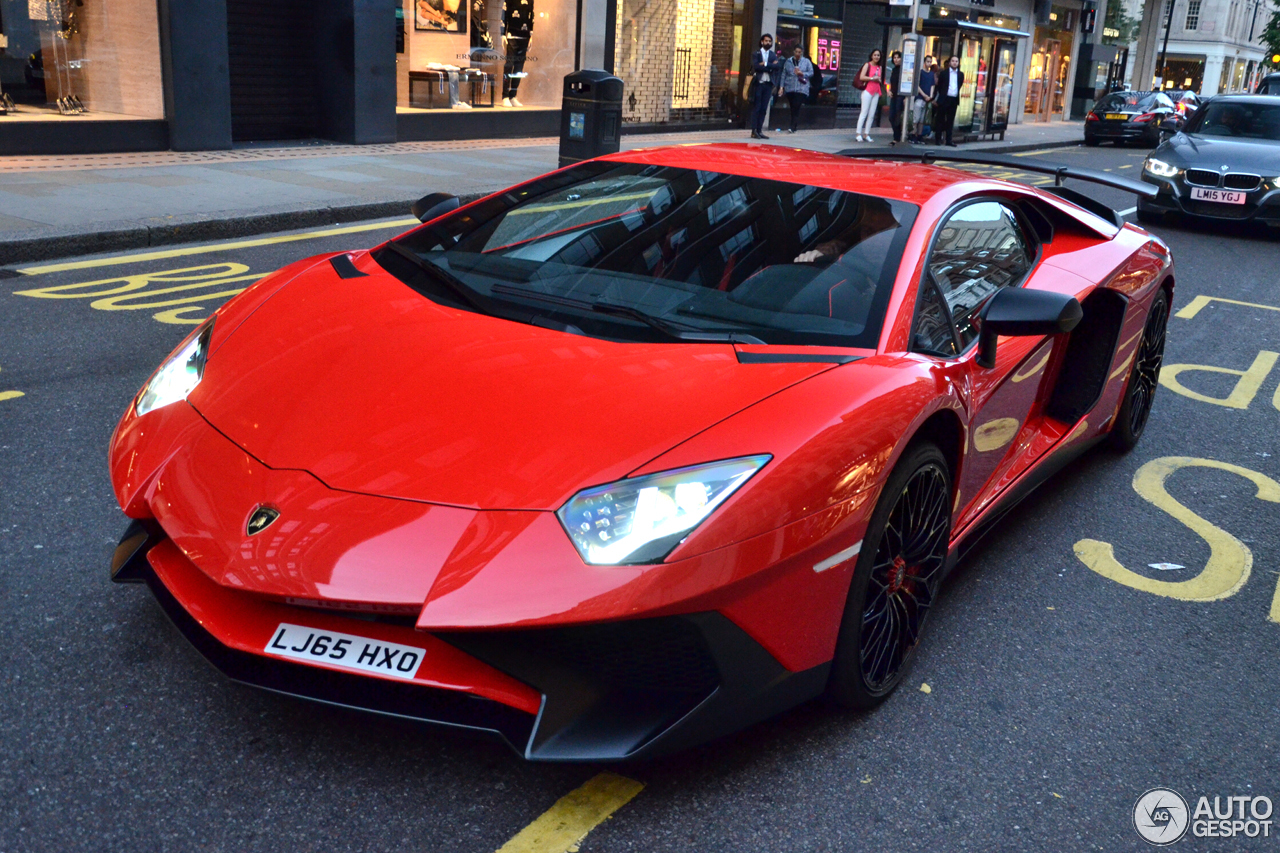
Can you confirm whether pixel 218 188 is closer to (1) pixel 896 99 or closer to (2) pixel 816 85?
(1) pixel 896 99

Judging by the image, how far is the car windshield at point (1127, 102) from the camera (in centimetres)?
2802

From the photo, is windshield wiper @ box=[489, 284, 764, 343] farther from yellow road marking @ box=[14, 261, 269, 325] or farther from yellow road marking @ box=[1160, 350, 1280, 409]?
yellow road marking @ box=[1160, 350, 1280, 409]

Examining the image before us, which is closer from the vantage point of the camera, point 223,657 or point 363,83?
point 223,657

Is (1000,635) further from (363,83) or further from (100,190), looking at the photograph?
(363,83)

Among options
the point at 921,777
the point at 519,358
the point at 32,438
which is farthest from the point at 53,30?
the point at 921,777

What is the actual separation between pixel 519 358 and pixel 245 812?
3.59ft

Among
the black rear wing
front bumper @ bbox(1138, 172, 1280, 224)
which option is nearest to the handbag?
front bumper @ bbox(1138, 172, 1280, 224)

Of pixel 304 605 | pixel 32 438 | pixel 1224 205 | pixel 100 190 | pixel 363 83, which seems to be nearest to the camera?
pixel 304 605

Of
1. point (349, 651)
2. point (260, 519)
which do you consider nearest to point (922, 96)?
point (260, 519)

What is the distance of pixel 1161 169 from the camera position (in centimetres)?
1220

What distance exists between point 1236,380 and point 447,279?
488cm

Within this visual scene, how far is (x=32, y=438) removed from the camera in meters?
4.07

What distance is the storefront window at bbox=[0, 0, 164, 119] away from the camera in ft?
38.5

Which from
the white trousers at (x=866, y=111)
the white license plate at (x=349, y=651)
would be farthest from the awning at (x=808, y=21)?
the white license plate at (x=349, y=651)
